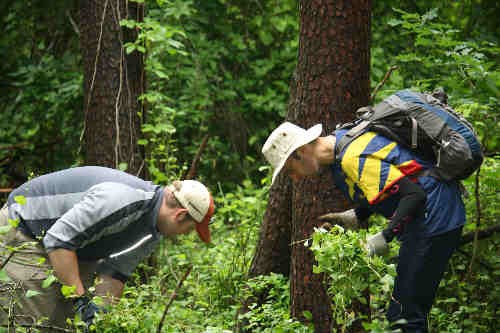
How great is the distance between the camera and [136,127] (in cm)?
702

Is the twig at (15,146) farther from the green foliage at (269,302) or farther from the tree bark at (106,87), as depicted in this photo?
the green foliage at (269,302)

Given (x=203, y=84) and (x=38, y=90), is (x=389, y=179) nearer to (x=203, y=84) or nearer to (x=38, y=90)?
(x=203, y=84)

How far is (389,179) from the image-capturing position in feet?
11.5

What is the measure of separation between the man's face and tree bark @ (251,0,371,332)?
75cm

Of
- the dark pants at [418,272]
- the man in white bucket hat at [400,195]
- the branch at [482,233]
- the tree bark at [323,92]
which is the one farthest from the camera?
the branch at [482,233]

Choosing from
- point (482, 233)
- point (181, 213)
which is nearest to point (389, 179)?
point (181, 213)

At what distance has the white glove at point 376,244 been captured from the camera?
140 inches

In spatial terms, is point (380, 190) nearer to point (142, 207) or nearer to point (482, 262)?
point (142, 207)

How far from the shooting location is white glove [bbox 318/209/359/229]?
4.19 metres

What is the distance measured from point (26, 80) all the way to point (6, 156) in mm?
1039

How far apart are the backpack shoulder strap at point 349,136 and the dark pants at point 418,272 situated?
0.57 m

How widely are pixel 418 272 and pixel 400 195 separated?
0.50 m

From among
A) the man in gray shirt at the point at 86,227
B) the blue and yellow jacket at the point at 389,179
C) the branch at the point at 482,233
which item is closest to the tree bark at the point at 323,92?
the man in gray shirt at the point at 86,227

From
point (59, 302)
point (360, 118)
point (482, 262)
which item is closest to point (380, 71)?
point (482, 262)
